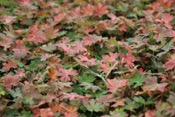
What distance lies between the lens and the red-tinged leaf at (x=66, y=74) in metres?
1.71

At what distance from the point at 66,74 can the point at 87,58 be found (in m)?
0.17

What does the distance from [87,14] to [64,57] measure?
0.52 meters

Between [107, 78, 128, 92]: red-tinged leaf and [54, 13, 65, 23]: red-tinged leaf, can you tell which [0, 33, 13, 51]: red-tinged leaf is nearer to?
[54, 13, 65, 23]: red-tinged leaf

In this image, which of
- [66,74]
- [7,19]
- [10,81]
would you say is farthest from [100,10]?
[10,81]

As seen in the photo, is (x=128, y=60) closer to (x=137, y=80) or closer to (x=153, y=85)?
(x=137, y=80)

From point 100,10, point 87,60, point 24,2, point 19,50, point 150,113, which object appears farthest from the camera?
point 24,2

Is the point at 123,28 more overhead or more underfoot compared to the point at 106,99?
more overhead

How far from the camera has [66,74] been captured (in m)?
1.72

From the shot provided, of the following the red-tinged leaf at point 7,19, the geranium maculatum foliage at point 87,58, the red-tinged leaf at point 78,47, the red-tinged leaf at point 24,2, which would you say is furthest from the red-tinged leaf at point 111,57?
the red-tinged leaf at point 24,2

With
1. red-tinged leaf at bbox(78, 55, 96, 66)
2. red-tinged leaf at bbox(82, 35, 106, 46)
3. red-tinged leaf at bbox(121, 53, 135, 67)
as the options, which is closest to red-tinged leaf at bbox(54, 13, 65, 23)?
red-tinged leaf at bbox(82, 35, 106, 46)

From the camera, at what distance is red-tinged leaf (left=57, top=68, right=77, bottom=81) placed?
171 cm

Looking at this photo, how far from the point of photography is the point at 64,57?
1917mm

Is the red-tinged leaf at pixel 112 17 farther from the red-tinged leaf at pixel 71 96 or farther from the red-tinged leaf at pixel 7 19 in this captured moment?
the red-tinged leaf at pixel 71 96

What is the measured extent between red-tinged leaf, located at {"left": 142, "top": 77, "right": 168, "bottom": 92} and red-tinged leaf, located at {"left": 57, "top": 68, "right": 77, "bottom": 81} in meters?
0.38
